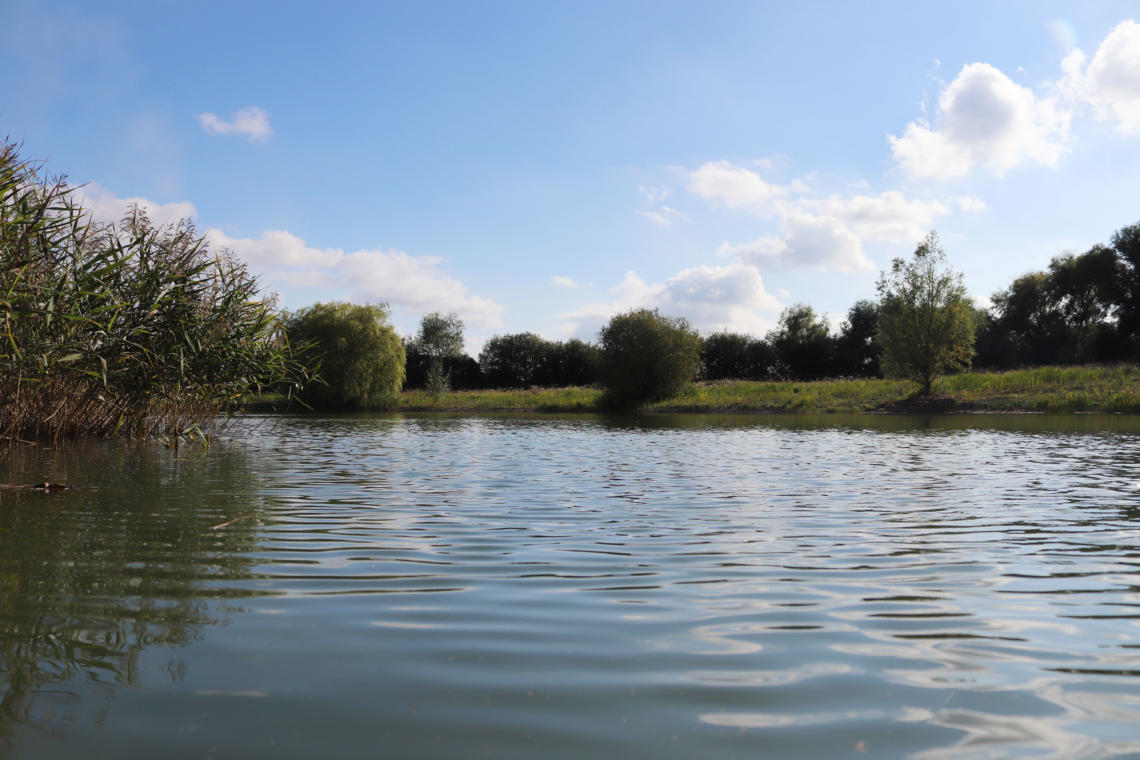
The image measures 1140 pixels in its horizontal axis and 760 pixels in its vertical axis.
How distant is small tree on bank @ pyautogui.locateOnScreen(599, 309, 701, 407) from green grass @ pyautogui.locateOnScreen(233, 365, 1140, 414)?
117 cm

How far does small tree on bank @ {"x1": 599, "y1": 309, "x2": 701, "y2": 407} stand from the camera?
4541 cm

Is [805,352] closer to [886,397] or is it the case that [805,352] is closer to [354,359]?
[886,397]

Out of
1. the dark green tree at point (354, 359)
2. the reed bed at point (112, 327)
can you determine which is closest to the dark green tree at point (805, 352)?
the dark green tree at point (354, 359)

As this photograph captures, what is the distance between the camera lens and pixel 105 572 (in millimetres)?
5164

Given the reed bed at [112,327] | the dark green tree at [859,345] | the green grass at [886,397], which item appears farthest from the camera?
the dark green tree at [859,345]

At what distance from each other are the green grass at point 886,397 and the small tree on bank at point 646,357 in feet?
3.83

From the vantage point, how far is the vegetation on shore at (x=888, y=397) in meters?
36.8

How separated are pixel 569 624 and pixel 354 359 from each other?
4497 cm

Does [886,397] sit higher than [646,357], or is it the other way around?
[646,357]

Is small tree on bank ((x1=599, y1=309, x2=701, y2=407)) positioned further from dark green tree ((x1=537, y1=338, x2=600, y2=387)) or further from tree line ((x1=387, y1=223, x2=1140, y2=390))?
dark green tree ((x1=537, y1=338, x2=600, y2=387))

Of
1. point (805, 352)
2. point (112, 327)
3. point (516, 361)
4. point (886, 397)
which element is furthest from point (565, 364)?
point (112, 327)

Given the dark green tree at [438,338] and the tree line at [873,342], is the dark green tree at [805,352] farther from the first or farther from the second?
the dark green tree at [438,338]

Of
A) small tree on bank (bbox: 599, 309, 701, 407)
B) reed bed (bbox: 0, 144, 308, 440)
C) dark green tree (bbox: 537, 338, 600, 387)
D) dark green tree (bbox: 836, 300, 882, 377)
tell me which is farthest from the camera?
dark green tree (bbox: 537, 338, 600, 387)

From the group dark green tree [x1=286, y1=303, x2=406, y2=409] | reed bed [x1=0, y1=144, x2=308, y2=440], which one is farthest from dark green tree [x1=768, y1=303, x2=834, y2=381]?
reed bed [x1=0, y1=144, x2=308, y2=440]
